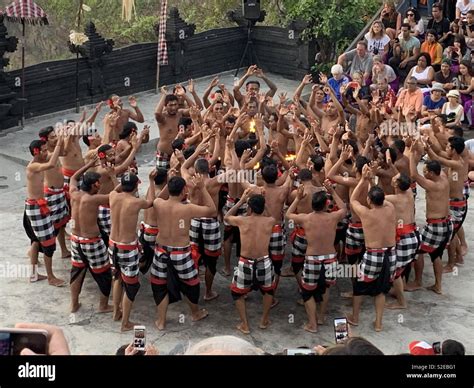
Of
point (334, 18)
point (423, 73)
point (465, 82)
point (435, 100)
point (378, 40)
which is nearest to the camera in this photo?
point (435, 100)

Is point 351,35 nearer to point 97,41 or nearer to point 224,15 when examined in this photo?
point 97,41

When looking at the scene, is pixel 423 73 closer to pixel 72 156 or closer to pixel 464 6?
pixel 464 6

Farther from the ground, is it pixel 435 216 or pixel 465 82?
pixel 465 82

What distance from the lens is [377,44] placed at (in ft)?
58.6

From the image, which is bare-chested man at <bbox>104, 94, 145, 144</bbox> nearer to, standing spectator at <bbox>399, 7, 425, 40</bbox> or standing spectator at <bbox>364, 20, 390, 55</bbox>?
standing spectator at <bbox>364, 20, 390, 55</bbox>

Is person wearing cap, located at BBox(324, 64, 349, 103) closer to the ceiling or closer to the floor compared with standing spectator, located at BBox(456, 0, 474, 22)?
closer to the floor

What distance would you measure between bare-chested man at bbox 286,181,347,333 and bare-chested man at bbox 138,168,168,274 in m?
1.55

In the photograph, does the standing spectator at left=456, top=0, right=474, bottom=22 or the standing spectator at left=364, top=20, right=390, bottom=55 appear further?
the standing spectator at left=456, top=0, right=474, bottom=22

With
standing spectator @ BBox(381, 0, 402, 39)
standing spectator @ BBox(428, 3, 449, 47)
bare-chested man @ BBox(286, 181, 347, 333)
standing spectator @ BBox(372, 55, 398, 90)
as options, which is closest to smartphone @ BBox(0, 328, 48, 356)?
bare-chested man @ BBox(286, 181, 347, 333)

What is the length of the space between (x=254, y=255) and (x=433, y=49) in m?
8.90

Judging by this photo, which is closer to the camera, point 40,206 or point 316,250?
point 316,250

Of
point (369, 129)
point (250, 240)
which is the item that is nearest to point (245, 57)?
A: point (369, 129)

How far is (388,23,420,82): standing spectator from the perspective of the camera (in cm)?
1738

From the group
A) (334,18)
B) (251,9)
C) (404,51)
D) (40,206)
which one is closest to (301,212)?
(40,206)
